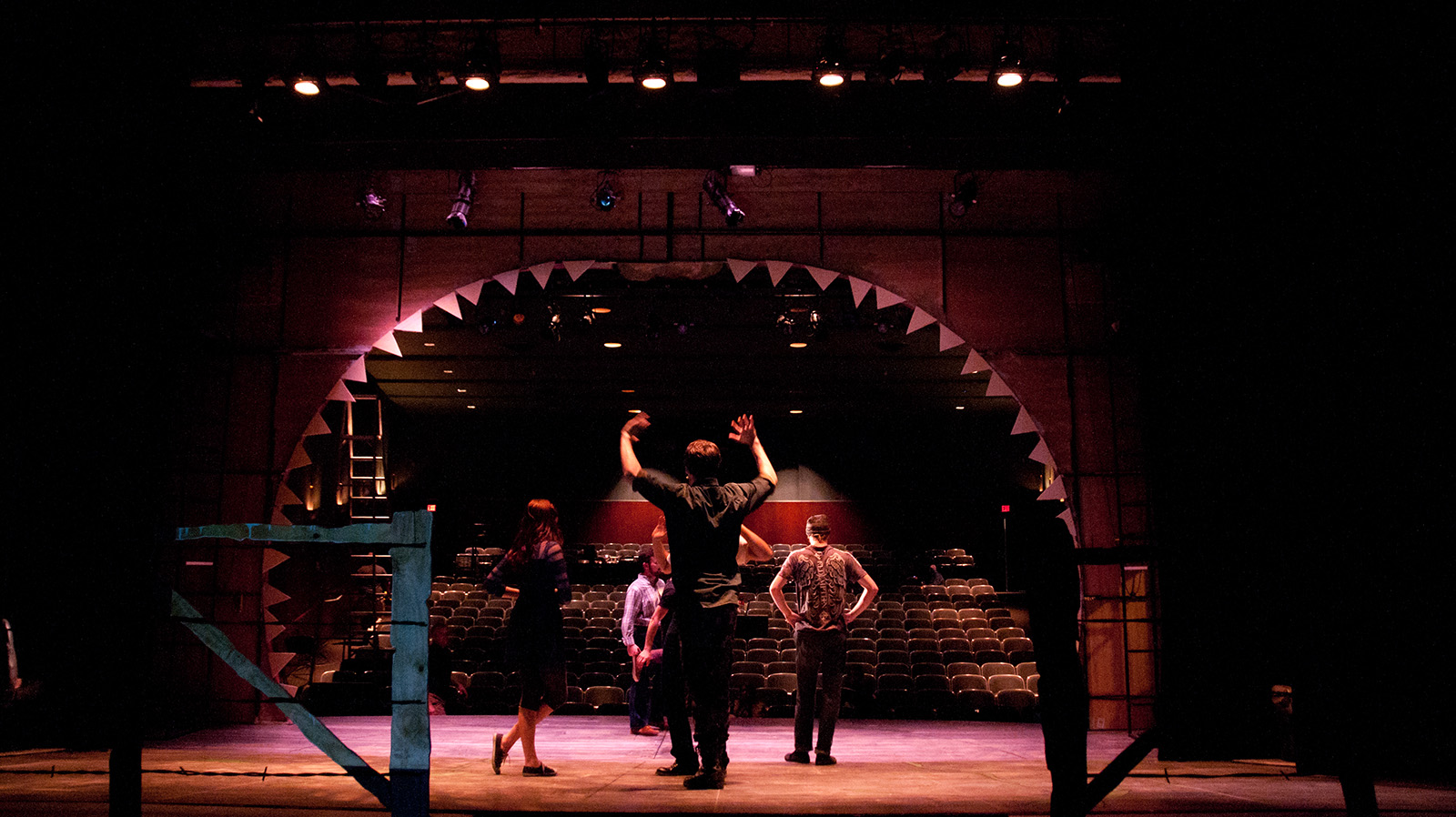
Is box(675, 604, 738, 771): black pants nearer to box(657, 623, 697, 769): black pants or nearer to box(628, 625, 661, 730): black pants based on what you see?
box(657, 623, 697, 769): black pants

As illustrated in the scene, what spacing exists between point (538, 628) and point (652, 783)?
1032 mm

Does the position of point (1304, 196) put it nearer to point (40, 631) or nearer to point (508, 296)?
point (40, 631)

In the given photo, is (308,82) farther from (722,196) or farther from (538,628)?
(538,628)

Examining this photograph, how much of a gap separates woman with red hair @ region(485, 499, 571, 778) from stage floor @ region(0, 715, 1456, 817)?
0.69 ft

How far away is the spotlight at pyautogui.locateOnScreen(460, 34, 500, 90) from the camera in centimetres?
671

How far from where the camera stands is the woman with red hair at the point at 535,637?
492 cm

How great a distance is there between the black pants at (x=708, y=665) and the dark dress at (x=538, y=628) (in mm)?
902

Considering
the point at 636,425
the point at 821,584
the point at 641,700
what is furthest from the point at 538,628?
the point at 641,700

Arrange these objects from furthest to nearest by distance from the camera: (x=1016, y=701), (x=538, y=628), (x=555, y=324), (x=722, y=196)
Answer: (x=555, y=324)
(x=1016, y=701)
(x=722, y=196)
(x=538, y=628)

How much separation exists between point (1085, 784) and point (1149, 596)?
6239 mm

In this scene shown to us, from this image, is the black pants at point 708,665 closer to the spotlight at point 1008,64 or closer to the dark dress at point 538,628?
the dark dress at point 538,628

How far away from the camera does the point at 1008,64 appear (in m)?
6.65

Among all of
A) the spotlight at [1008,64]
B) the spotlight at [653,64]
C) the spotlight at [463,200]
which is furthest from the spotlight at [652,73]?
the spotlight at [463,200]

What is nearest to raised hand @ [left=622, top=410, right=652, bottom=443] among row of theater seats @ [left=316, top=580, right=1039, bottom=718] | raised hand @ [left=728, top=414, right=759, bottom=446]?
raised hand @ [left=728, top=414, right=759, bottom=446]
